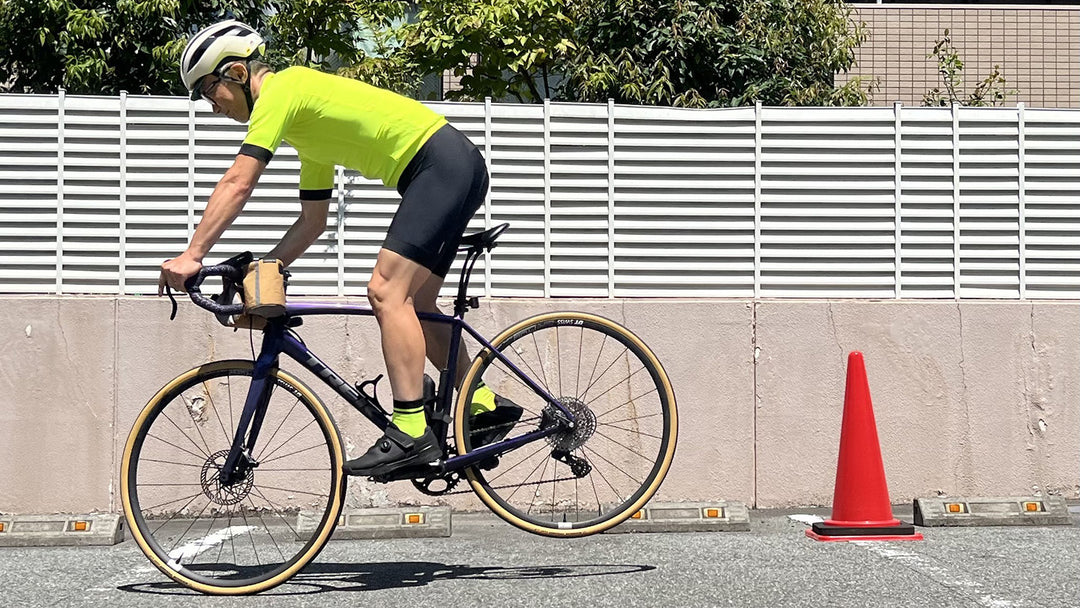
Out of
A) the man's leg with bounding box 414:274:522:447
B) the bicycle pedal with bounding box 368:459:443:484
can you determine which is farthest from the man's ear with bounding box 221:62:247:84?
the bicycle pedal with bounding box 368:459:443:484

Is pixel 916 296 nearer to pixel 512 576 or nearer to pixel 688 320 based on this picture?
pixel 688 320

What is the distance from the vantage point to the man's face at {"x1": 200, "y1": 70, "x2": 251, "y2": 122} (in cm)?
517

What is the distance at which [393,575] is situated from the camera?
5.77 m

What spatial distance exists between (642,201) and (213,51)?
352 cm

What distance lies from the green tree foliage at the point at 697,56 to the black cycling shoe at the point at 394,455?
324 inches

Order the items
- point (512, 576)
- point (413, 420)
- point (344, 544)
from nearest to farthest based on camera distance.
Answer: point (413, 420) < point (512, 576) < point (344, 544)

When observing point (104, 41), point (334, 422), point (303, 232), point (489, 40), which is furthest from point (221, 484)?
point (489, 40)

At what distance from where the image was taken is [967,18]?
19.2 m

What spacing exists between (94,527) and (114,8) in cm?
891

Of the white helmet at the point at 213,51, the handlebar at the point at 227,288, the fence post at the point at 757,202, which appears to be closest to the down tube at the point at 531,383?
the handlebar at the point at 227,288

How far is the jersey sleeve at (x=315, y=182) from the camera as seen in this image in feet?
18.4

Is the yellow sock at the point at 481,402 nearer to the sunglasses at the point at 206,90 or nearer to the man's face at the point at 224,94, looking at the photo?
the man's face at the point at 224,94

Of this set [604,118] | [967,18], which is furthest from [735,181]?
[967,18]

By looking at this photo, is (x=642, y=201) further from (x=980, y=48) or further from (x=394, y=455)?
(x=980, y=48)
